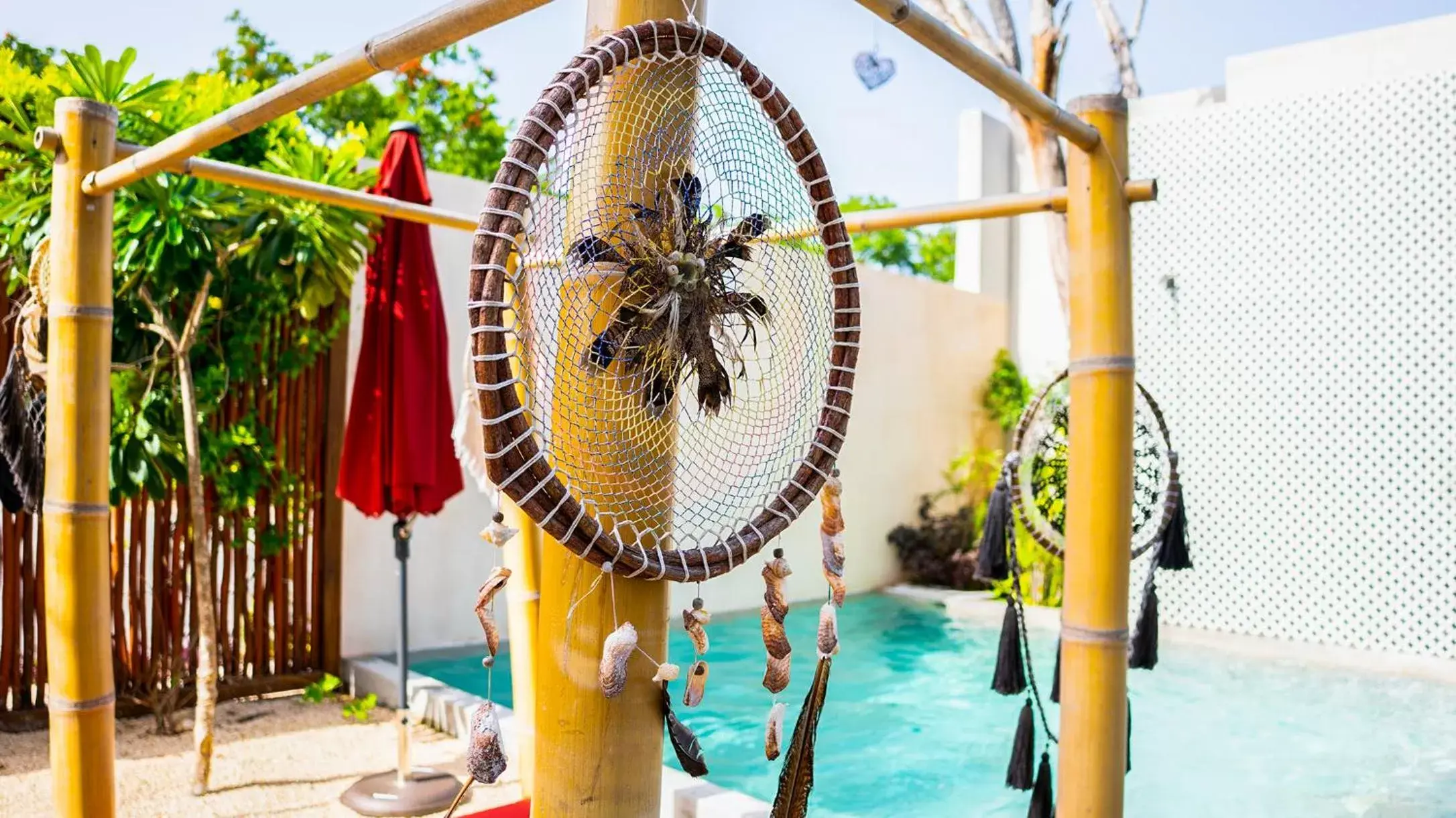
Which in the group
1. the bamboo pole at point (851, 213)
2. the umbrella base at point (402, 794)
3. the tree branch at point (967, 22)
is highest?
the tree branch at point (967, 22)

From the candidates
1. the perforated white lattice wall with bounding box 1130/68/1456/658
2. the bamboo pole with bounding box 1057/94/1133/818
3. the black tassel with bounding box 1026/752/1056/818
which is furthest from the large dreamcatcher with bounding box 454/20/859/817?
the perforated white lattice wall with bounding box 1130/68/1456/658

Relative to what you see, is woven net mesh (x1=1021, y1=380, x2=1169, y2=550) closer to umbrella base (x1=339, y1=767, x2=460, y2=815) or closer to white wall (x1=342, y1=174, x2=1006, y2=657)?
umbrella base (x1=339, y1=767, x2=460, y2=815)

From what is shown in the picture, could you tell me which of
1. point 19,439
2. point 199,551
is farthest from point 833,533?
point 199,551

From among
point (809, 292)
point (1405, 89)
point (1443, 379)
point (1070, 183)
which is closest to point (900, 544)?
point (1443, 379)

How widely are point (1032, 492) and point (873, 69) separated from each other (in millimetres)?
2940

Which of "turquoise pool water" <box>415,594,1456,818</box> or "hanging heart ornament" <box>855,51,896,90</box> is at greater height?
"hanging heart ornament" <box>855,51,896,90</box>

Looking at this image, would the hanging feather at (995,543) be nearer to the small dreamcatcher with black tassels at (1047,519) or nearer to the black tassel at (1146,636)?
the small dreamcatcher with black tassels at (1047,519)

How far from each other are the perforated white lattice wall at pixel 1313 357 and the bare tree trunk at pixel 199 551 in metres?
5.33

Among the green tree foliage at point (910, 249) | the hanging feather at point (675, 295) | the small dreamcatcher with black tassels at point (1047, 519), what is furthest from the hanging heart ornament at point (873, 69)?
the green tree foliage at point (910, 249)

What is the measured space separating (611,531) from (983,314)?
8519 millimetres

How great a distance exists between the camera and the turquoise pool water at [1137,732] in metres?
3.74

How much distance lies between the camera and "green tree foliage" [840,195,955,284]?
16.8 metres

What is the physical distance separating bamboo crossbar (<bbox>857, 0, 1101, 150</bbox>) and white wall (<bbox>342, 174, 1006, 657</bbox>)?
12.0ft

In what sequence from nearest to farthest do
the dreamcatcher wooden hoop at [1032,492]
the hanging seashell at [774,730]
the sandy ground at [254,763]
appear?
the hanging seashell at [774,730]
the dreamcatcher wooden hoop at [1032,492]
the sandy ground at [254,763]
